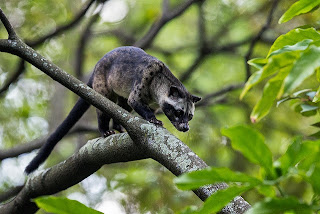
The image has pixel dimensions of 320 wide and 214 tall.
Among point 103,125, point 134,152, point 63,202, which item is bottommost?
point 103,125

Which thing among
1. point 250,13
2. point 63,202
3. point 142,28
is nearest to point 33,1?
point 142,28

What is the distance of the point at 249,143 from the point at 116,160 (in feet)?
7.24

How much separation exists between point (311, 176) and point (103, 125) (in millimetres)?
3691

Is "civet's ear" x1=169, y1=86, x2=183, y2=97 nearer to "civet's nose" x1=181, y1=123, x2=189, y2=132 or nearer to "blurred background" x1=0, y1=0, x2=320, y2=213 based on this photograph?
"civet's nose" x1=181, y1=123, x2=189, y2=132

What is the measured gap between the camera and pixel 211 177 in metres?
0.95

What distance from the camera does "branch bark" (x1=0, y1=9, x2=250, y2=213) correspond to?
7.79 feet

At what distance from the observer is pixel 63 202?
1.03m

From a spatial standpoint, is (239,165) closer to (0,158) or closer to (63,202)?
(0,158)

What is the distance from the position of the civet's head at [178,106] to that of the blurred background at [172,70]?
1181mm

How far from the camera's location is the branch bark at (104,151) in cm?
237

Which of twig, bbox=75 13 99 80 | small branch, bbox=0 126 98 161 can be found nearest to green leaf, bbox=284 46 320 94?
small branch, bbox=0 126 98 161

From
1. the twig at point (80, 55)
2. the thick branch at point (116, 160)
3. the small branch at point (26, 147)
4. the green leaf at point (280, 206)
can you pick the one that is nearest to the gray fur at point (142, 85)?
the thick branch at point (116, 160)

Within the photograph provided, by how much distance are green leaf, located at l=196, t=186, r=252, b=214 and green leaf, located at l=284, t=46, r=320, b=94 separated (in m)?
0.24

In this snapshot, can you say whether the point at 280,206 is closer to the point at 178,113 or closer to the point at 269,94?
the point at 269,94
